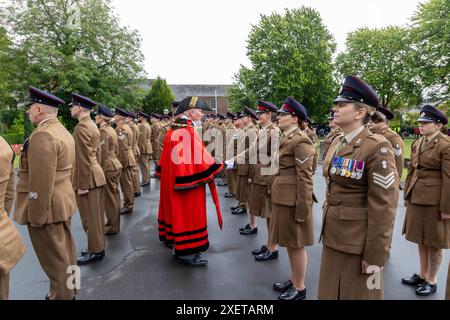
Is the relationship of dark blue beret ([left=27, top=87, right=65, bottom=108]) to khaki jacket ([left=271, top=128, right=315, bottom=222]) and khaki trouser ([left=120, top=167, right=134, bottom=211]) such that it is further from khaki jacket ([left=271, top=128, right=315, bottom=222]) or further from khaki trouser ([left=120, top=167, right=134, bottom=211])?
khaki trouser ([left=120, top=167, right=134, bottom=211])

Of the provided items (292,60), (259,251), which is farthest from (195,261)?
(292,60)

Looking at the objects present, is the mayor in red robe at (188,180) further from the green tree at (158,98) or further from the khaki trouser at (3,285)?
the green tree at (158,98)

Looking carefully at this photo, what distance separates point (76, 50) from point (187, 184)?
2718 centimetres

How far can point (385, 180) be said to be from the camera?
2.37m

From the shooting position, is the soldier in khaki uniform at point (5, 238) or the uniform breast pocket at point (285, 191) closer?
the soldier in khaki uniform at point (5, 238)

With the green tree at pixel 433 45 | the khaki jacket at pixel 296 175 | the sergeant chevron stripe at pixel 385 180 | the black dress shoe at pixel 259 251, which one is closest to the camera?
the sergeant chevron stripe at pixel 385 180

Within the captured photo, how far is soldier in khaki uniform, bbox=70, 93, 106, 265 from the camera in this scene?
16.0ft

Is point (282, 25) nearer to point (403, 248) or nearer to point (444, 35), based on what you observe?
point (444, 35)

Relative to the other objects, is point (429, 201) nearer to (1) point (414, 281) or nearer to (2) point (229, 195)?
(1) point (414, 281)

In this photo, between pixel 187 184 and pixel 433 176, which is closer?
pixel 433 176

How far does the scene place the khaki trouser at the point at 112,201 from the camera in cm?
607

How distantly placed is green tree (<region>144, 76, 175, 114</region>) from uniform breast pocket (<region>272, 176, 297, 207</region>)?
4428 centimetres

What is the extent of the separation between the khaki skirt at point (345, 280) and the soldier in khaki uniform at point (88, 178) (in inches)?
139

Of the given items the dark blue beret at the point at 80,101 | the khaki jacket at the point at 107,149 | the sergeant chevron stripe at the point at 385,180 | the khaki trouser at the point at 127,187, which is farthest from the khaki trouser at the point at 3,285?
the khaki trouser at the point at 127,187
